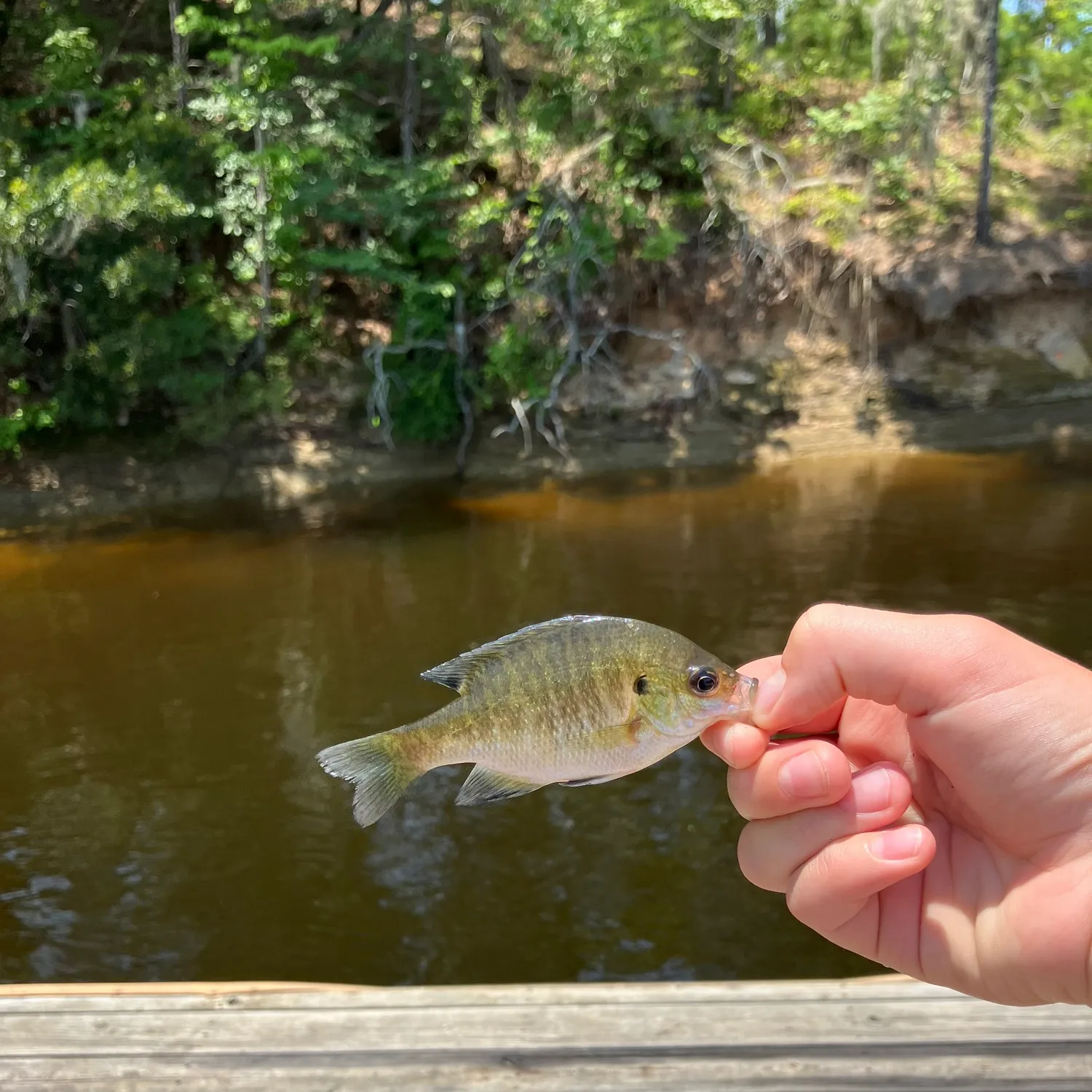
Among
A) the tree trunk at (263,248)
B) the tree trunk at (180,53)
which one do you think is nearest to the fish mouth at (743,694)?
the tree trunk at (263,248)

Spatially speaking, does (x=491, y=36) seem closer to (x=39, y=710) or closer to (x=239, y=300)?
(x=239, y=300)

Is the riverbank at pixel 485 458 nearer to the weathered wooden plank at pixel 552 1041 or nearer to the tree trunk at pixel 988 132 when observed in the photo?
the tree trunk at pixel 988 132

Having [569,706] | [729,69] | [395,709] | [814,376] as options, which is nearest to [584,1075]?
[569,706]

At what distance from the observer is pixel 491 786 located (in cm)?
136

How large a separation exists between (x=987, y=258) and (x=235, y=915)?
1503 cm

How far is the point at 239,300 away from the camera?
12.9 meters

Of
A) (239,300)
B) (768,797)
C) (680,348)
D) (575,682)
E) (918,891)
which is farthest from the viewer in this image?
(680,348)

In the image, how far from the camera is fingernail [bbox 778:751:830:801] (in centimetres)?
141

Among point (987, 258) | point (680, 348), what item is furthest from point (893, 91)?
point (680, 348)

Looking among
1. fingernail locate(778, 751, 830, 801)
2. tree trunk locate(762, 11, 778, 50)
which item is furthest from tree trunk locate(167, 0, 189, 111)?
fingernail locate(778, 751, 830, 801)

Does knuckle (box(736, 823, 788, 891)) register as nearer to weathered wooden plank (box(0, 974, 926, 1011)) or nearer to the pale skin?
the pale skin

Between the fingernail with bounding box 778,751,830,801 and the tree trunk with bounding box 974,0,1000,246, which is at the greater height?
the tree trunk with bounding box 974,0,1000,246

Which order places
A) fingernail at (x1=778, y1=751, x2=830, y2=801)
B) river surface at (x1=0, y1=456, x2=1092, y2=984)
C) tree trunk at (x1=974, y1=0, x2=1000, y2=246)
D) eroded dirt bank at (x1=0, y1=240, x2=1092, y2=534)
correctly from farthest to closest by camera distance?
tree trunk at (x1=974, y1=0, x2=1000, y2=246)
eroded dirt bank at (x1=0, y1=240, x2=1092, y2=534)
river surface at (x1=0, y1=456, x2=1092, y2=984)
fingernail at (x1=778, y1=751, x2=830, y2=801)

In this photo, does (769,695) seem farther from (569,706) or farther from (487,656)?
Result: (487,656)
